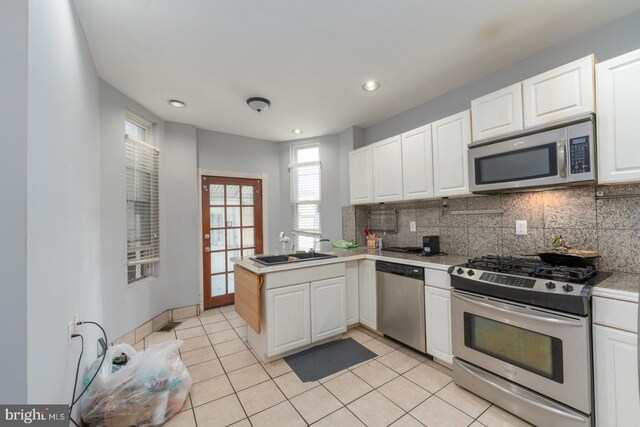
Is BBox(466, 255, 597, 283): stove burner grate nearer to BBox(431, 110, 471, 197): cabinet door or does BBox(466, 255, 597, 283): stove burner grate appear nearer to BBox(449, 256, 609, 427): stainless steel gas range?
BBox(449, 256, 609, 427): stainless steel gas range

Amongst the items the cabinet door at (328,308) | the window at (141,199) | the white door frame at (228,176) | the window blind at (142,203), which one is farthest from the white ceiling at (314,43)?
the cabinet door at (328,308)

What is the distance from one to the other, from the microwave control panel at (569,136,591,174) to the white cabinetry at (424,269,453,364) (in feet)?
3.77

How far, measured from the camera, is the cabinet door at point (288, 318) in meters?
2.32

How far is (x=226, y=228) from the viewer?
398cm

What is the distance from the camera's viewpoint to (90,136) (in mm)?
2115

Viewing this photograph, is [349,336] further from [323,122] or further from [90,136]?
[90,136]

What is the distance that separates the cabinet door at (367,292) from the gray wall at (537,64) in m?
1.84

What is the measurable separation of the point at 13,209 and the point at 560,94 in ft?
9.78

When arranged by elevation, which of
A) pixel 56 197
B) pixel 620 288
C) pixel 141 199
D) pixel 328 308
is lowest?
pixel 328 308

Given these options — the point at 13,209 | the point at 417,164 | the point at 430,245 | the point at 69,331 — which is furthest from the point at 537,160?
the point at 69,331

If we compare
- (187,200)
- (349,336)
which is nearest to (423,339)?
(349,336)

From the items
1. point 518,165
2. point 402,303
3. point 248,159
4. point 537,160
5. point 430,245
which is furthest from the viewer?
point 248,159

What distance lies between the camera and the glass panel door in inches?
150

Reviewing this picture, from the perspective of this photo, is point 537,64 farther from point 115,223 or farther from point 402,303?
point 115,223
